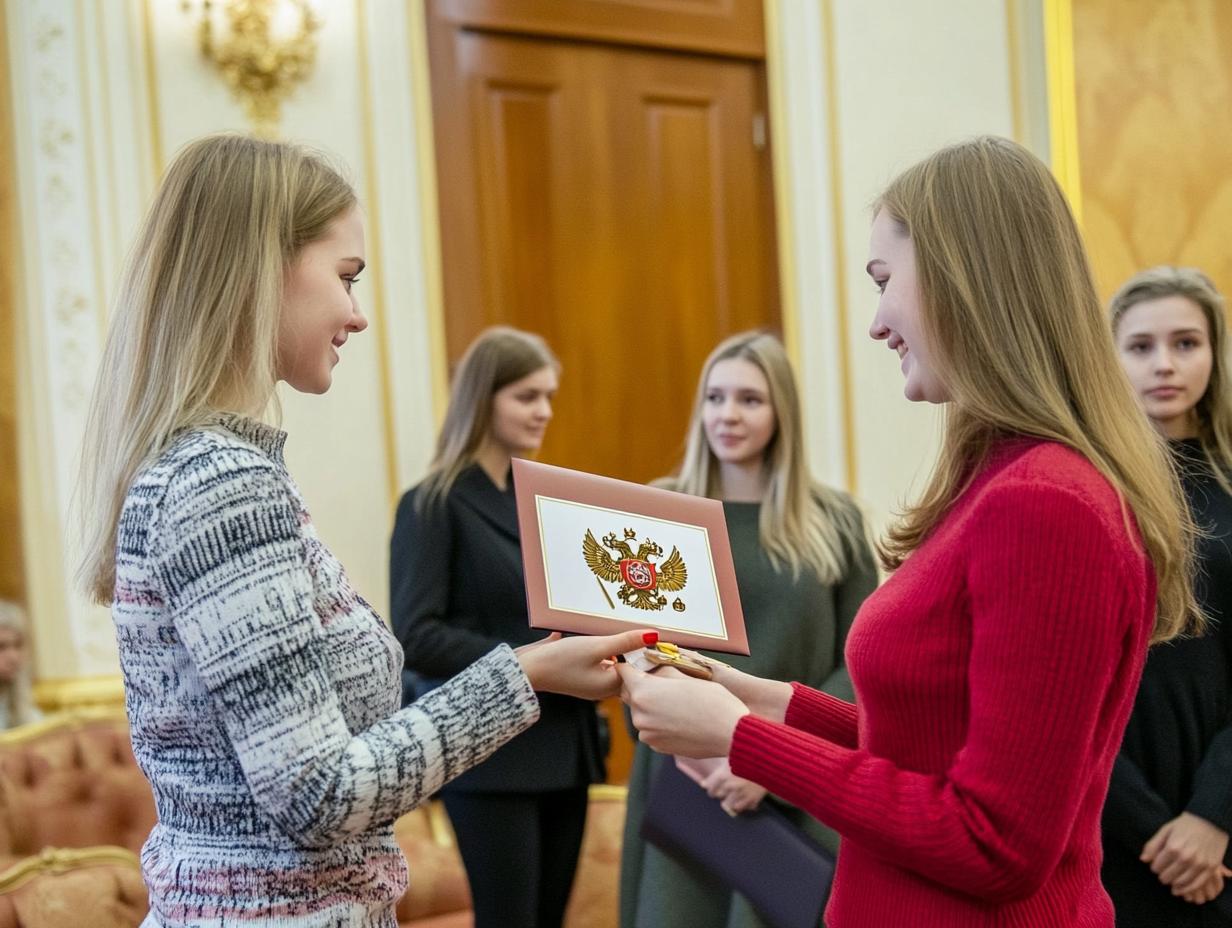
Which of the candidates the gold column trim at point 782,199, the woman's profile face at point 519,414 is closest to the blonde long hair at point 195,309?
the woman's profile face at point 519,414

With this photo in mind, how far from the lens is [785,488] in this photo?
2.96 meters

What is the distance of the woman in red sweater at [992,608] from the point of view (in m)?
1.22

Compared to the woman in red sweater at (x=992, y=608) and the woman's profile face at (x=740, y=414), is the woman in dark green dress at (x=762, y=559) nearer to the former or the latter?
the woman's profile face at (x=740, y=414)

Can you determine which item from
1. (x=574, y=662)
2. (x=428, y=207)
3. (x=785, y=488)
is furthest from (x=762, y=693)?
(x=428, y=207)

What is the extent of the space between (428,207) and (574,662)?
3.14 m

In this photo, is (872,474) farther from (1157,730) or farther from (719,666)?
(719,666)

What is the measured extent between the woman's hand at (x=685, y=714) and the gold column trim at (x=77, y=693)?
112 inches

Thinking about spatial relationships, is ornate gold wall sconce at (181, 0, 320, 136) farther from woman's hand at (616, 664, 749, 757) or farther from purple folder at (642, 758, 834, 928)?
woman's hand at (616, 664, 749, 757)

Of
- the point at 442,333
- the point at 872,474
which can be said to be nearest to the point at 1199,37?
the point at 872,474

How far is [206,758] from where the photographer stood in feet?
4.25

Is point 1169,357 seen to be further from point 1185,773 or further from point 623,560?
point 623,560

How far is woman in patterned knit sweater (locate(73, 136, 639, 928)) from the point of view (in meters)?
1.22

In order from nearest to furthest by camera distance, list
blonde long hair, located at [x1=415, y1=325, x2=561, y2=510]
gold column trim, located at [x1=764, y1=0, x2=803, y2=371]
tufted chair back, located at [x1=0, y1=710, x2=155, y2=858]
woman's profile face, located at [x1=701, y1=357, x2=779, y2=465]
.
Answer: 1. woman's profile face, located at [x1=701, y1=357, x2=779, y2=465]
2. blonde long hair, located at [x1=415, y1=325, x2=561, y2=510]
3. tufted chair back, located at [x1=0, y1=710, x2=155, y2=858]
4. gold column trim, located at [x1=764, y1=0, x2=803, y2=371]

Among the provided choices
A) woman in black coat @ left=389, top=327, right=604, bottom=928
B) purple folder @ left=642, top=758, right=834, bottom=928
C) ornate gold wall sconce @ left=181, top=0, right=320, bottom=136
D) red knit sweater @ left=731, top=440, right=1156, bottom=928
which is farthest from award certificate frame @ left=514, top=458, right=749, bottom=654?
ornate gold wall sconce @ left=181, top=0, right=320, bottom=136
